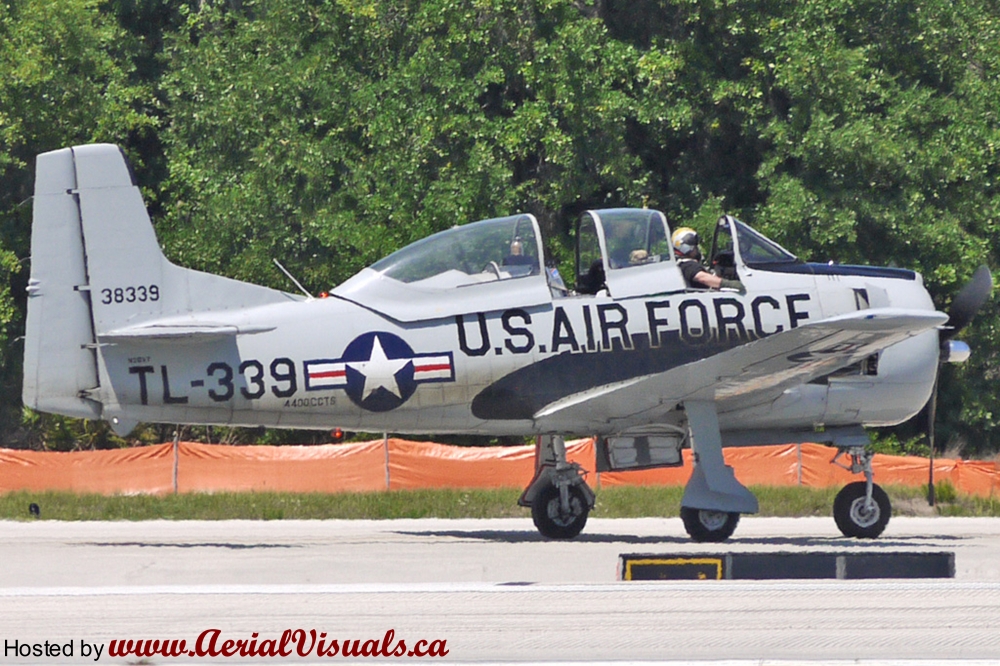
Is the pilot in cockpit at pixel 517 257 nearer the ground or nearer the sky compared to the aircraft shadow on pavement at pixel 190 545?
nearer the sky

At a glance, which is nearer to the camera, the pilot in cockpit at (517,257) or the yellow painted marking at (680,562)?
the yellow painted marking at (680,562)

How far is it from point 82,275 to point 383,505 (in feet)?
20.9

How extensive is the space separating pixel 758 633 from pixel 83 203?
7.49m

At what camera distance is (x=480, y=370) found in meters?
12.8

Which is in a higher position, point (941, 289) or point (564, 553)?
point (941, 289)

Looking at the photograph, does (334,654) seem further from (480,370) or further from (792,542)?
(792,542)

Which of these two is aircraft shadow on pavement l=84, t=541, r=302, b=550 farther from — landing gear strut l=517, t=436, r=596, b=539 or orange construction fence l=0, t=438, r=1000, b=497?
orange construction fence l=0, t=438, r=1000, b=497

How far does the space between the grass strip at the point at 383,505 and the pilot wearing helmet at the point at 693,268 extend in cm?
462

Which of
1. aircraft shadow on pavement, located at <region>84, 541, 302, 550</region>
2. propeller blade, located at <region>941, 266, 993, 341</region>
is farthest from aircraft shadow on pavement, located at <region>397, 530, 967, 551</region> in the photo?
propeller blade, located at <region>941, 266, 993, 341</region>

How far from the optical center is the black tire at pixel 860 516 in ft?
44.3

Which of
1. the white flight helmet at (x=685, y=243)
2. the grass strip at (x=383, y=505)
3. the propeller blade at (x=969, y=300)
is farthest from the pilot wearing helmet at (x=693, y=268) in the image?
the grass strip at (x=383, y=505)

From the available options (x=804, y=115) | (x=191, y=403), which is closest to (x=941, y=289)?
(x=804, y=115)

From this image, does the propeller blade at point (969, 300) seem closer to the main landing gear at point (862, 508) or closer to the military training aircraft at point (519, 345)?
the military training aircraft at point (519, 345)

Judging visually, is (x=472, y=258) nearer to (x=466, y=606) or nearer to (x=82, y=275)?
(x=82, y=275)
